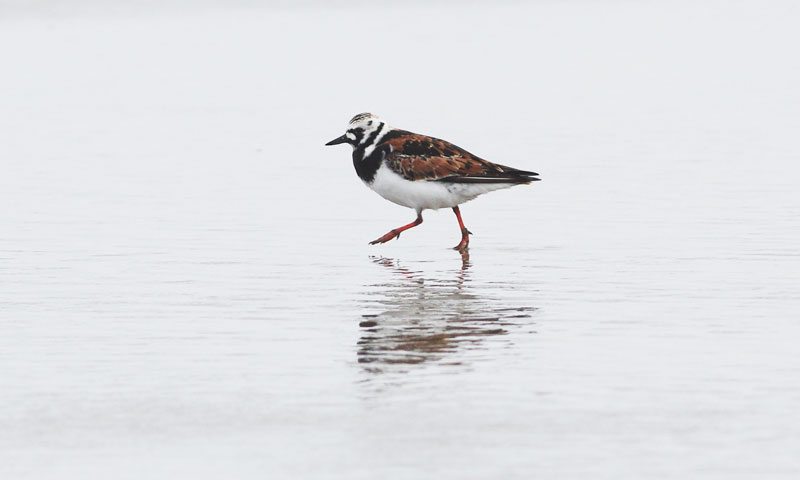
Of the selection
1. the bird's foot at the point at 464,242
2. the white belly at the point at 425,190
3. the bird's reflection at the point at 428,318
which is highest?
the white belly at the point at 425,190

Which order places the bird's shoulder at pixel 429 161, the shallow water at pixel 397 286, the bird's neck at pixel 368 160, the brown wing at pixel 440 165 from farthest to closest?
the bird's neck at pixel 368 160
the bird's shoulder at pixel 429 161
the brown wing at pixel 440 165
the shallow water at pixel 397 286

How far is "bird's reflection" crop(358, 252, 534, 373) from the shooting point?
336 inches

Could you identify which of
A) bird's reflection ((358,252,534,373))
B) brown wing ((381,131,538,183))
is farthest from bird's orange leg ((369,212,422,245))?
bird's reflection ((358,252,534,373))

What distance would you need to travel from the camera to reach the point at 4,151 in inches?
754

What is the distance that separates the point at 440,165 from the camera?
1376 centimetres

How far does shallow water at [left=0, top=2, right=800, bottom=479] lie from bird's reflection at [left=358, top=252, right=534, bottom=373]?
0.03 metres

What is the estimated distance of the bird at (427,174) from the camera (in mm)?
13609

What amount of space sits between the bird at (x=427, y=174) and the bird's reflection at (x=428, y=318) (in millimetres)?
1778

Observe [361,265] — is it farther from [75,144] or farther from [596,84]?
[596,84]

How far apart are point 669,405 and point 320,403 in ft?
5.17

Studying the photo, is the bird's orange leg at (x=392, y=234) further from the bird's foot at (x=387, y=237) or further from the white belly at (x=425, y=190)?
the white belly at (x=425, y=190)

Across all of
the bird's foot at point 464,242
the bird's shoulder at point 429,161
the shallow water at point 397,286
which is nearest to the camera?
the shallow water at point 397,286

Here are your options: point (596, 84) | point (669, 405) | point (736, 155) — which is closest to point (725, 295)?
point (669, 405)

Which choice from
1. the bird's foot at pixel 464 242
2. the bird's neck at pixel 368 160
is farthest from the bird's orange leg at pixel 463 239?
the bird's neck at pixel 368 160
